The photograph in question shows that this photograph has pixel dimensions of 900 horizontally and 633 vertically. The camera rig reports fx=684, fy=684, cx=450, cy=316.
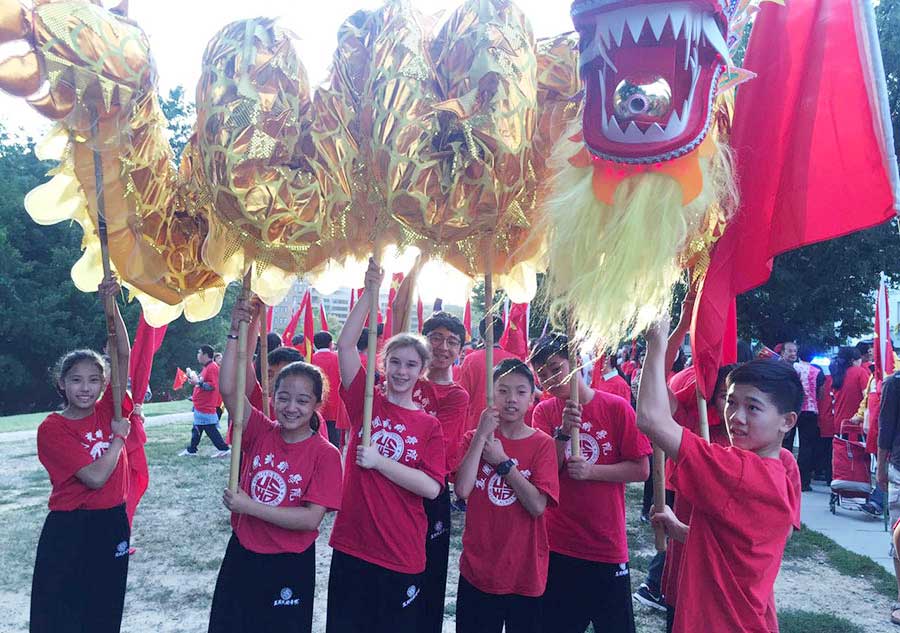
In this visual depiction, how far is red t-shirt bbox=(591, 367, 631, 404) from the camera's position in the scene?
17.1 ft

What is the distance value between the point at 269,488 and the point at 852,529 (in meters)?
5.96

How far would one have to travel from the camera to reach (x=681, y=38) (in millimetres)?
1713

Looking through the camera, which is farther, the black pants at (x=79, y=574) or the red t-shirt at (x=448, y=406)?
the red t-shirt at (x=448, y=406)

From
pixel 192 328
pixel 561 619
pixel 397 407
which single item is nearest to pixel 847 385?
pixel 561 619

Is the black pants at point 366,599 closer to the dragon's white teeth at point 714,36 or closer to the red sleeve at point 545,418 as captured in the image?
the red sleeve at point 545,418

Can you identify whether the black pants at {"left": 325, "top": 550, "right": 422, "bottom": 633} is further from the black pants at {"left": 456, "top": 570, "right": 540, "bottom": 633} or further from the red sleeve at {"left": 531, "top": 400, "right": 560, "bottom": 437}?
the red sleeve at {"left": 531, "top": 400, "right": 560, "bottom": 437}

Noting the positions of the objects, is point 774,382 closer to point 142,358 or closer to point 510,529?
point 510,529

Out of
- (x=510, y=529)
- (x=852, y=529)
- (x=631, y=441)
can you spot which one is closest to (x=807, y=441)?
(x=852, y=529)

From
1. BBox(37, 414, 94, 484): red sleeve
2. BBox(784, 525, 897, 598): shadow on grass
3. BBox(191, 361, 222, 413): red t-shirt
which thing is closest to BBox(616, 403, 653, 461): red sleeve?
BBox(37, 414, 94, 484): red sleeve

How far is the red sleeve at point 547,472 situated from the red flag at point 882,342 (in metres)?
4.41

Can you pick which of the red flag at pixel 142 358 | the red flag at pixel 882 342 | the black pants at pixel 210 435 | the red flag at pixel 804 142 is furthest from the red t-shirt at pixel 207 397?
the red flag at pixel 804 142

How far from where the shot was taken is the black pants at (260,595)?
2602mm

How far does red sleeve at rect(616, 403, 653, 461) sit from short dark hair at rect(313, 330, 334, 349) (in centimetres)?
561

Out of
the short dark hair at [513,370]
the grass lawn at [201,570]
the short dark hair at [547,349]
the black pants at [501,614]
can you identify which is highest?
the short dark hair at [547,349]
